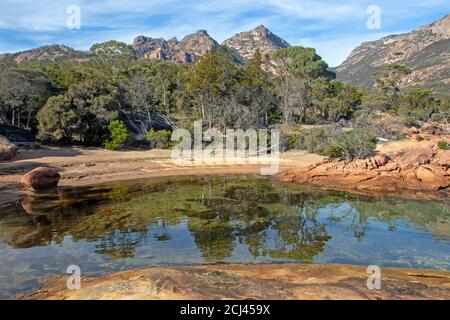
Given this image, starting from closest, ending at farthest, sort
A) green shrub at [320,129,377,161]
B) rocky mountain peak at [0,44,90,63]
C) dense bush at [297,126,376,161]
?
1. green shrub at [320,129,377,161]
2. dense bush at [297,126,376,161]
3. rocky mountain peak at [0,44,90,63]

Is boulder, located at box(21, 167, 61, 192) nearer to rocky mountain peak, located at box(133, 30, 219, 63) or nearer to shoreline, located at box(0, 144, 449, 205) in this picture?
shoreline, located at box(0, 144, 449, 205)

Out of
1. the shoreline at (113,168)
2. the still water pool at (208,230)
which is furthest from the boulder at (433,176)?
the still water pool at (208,230)

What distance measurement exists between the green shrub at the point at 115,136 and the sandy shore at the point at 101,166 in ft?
2.92

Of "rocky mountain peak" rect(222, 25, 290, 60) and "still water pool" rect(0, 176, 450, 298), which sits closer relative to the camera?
"still water pool" rect(0, 176, 450, 298)

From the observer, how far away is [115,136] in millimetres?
30656

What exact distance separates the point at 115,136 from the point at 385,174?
2028cm

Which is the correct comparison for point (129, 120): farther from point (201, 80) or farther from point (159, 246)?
point (159, 246)

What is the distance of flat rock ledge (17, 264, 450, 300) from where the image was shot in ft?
22.6

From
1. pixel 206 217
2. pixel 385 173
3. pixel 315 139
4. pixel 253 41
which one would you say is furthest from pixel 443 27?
pixel 206 217

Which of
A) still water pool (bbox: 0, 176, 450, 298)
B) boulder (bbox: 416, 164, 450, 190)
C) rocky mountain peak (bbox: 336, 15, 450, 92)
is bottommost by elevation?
still water pool (bbox: 0, 176, 450, 298)

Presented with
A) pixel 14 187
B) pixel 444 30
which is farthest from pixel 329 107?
pixel 444 30

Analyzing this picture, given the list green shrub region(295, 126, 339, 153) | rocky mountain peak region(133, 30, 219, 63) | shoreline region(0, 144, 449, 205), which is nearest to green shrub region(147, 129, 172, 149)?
shoreline region(0, 144, 449, 205)

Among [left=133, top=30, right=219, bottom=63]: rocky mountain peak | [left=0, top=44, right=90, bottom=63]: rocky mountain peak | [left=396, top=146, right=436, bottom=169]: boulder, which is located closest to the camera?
[left=396, top=146, right=436, bottom=169]: boulder

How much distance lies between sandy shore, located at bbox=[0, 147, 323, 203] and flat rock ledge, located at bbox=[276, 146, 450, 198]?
13.0 feet
